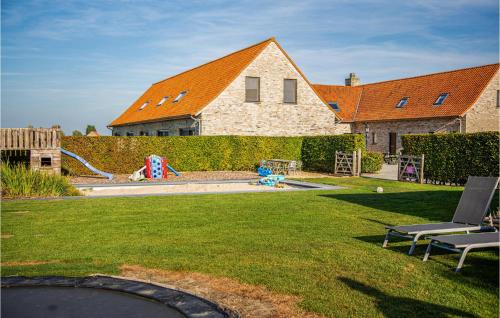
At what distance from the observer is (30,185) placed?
14.5m

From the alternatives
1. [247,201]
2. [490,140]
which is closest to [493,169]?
[490,140]

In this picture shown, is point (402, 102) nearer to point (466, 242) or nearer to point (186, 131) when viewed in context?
point (186, 131)

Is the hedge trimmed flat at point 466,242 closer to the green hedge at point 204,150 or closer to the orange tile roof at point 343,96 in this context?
the green hedge at point 204,150

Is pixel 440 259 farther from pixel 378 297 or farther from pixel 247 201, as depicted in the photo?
pixel 247 201

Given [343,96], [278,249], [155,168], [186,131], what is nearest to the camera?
[278,249]

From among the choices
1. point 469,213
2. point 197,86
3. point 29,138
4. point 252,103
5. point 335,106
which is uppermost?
point 197,86

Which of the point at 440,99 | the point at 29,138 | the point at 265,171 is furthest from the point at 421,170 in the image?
the point at 29,138

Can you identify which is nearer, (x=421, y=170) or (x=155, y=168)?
(x=421, y=170)

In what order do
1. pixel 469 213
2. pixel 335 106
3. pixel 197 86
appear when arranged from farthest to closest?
pixel 335 106 < pixel 197 86 < pixel 469 213

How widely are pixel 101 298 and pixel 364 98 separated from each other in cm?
4176

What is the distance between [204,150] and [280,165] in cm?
430

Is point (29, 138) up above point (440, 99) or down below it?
below

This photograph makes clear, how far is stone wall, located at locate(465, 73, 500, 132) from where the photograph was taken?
111ft

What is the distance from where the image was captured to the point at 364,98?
146 feet
